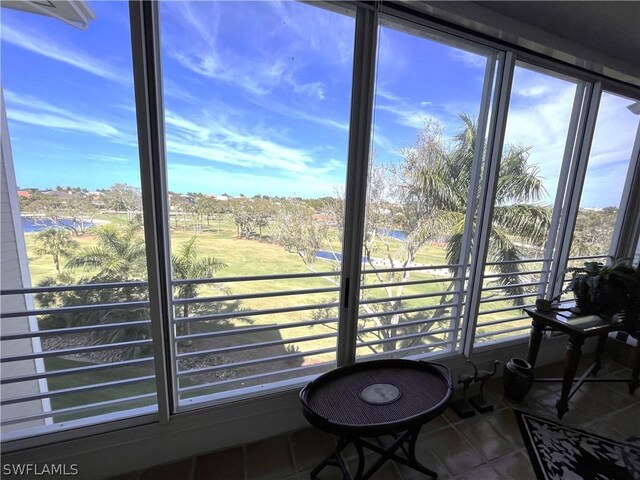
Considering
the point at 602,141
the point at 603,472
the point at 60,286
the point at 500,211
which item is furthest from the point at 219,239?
the point at 602,141

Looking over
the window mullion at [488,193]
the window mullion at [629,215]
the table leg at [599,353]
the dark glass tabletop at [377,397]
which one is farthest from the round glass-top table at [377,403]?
the window mullion at [629,215]

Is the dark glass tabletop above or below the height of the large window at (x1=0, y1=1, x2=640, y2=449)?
below

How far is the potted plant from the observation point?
1.64 m

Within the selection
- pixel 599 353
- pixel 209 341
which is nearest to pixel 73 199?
pixel 209 341

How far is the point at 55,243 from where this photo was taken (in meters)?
1.30

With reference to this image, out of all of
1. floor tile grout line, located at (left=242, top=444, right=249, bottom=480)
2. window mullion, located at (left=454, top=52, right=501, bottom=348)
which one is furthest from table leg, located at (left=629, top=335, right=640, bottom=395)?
floor tile grout line, located at (left=242, top=444, right=249, bottom=480)

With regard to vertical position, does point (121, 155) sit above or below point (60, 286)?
above

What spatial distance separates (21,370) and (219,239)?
5.01 feet

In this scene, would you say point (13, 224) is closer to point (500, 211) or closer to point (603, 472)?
point (500, 211)

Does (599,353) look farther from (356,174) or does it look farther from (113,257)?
(113,257)

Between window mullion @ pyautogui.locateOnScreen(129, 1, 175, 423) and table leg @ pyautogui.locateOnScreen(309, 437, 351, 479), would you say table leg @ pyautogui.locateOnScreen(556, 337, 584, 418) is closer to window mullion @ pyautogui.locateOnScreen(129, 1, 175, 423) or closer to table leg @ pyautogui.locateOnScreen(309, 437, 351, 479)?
table leg @ pyautogui.locateOnScreen(309, 437, 351, 479)

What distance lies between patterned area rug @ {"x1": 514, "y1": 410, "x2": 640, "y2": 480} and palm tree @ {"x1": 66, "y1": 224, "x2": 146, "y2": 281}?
7.13 ft

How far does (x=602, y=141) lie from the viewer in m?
2.08

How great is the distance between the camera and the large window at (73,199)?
1.13 m
